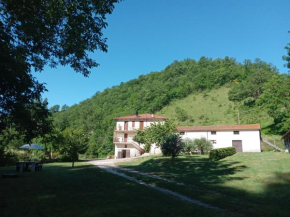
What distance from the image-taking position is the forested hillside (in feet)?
201

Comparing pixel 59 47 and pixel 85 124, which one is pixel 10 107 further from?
pixel 85 124

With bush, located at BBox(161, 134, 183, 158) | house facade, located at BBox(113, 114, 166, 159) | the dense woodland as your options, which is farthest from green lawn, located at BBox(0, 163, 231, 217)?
the dense woodland

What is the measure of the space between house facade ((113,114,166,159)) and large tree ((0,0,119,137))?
3108 cm

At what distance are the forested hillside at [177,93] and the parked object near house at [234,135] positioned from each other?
22871 mm

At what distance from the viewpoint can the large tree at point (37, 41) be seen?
6719mm

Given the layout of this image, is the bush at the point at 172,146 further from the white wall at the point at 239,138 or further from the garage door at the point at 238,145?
the garage door at the point at 238,145

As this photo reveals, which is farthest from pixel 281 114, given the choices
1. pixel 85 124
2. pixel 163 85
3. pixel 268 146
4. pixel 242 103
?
pixel 85 124

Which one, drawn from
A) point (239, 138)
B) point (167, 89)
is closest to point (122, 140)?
point (239, 138)

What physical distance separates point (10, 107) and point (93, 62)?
12.3ft

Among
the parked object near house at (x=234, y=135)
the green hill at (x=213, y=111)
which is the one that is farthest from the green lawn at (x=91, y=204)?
the green hill at (x=213, y=111)

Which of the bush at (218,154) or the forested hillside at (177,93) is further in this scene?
the forested hillside at (177,93)

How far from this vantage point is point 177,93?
259 feet

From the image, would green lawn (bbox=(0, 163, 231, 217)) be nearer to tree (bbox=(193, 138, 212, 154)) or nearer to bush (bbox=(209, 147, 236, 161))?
bush (bbox=(209, 147, 236, 161))

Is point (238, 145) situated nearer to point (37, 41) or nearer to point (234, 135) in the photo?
point (234, 135)
